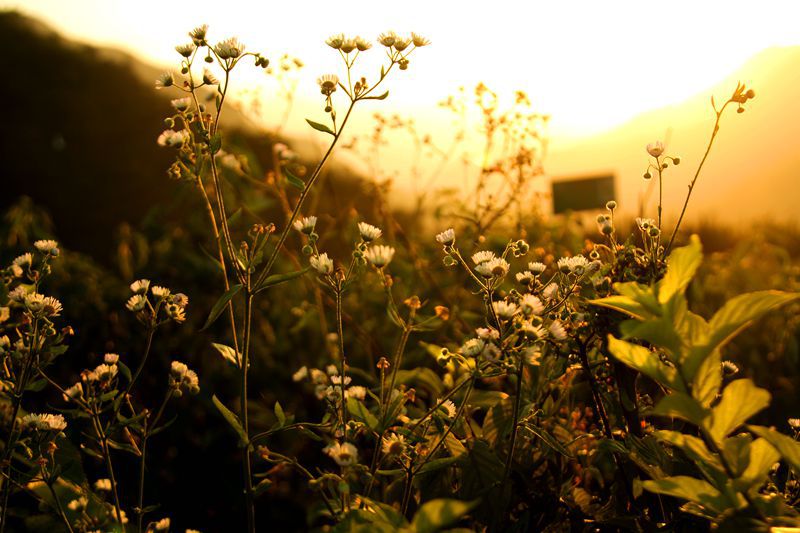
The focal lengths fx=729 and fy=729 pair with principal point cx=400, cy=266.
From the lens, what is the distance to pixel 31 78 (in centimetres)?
547

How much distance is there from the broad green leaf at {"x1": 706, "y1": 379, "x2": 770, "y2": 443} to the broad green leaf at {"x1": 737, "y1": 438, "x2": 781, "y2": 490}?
0.05 meters

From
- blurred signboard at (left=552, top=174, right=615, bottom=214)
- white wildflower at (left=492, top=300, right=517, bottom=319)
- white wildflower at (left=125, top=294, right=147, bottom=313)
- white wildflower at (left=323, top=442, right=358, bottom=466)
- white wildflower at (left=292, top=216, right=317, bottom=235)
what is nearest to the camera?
white wildflower at (left=323, top=442, right=358, bottom=466)

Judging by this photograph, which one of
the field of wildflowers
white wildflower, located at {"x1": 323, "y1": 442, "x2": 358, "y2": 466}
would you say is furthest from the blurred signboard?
white wildflower, located at {"x1": 323, "y1": 442, "x2": 358, "y2": 466}

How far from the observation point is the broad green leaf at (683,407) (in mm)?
787

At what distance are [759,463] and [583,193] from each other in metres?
2.77

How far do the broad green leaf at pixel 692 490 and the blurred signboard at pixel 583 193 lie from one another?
8.63ft

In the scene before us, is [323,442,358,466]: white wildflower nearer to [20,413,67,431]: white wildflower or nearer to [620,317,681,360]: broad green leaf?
[620,317,681,360]: broad green leaf

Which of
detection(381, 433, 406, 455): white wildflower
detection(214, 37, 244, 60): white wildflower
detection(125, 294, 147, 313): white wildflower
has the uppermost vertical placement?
detection(214, 37, 244, 60): white wildflower

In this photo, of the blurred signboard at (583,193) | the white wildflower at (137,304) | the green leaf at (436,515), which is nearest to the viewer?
the green leaf at (436,515)

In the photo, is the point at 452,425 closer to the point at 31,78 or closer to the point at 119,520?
the point at 119,520

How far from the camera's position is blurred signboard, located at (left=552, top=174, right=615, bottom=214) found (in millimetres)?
3447

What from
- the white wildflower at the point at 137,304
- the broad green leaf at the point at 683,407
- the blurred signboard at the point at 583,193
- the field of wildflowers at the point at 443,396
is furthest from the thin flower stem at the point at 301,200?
the blurred signboard at the point at 583,193

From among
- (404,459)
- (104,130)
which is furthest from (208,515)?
(104,130)

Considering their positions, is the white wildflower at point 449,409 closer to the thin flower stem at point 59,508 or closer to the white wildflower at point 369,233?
the white wildflower at point 369,233
